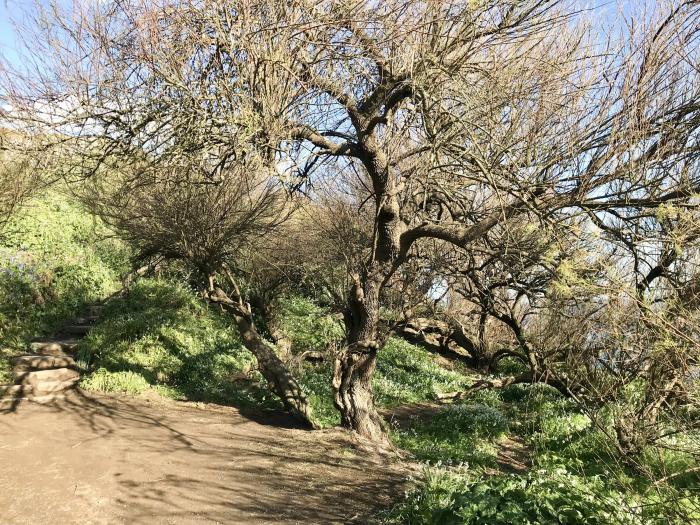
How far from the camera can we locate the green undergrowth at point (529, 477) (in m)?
4.36

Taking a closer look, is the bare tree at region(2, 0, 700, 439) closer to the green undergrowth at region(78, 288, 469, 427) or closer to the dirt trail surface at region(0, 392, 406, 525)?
the dirt trail surface at region(0, 392, 406, 525)

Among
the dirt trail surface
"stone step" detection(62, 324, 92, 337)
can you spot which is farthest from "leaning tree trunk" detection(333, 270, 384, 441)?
"stone step" detection(62, 324, 92, 337)

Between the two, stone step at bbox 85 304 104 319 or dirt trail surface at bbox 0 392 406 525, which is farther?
stone step at bbox 85 304 104 319

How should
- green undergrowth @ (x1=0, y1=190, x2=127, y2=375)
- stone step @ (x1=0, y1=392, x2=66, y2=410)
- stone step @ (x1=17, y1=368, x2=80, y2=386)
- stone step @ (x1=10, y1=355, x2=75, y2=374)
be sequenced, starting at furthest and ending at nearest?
green undergrowth @ (x1=0, y1=190, x2=127, y2=375)
stone step @ (x1=10, y1=355, x2=75, y2=374)
stone step @ (x1=17, y1=368, x2=80, y2=386)
stone step @ (x1=0, y1=392, x2=66, y2=410)

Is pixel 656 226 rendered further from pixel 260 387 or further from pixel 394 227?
pixel 260 387

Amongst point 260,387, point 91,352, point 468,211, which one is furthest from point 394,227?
point 91,352

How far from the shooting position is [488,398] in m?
14.2

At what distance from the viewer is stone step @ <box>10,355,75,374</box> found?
10766 mm

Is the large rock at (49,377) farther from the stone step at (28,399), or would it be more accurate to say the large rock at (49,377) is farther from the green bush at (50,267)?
the green bush at (50,267)

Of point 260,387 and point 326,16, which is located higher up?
point 326,16

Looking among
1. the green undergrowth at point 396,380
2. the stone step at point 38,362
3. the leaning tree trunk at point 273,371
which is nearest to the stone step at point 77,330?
the stone step at point 38,362

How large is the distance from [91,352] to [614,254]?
36.2ft

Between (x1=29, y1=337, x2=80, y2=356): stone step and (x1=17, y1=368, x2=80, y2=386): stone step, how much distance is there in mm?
1028

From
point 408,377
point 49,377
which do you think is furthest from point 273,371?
point 408,377
